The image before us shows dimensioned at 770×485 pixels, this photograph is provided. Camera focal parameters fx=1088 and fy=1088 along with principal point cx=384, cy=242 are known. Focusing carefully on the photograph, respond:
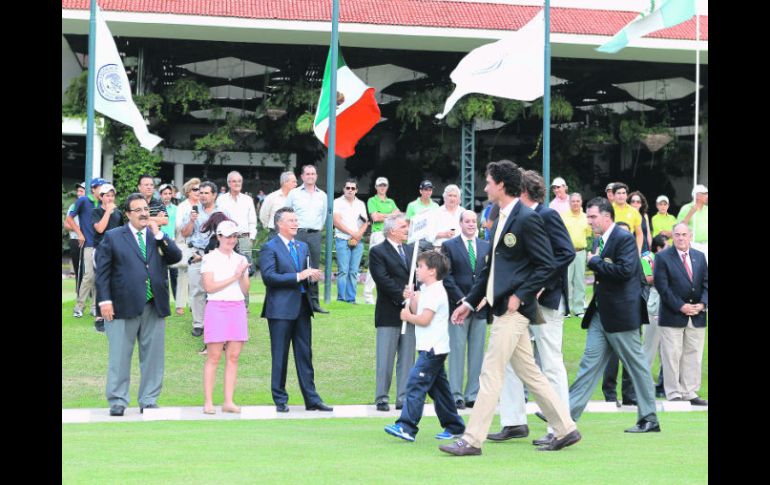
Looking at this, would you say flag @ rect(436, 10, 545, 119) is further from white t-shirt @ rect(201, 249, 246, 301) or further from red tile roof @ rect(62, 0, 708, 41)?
red tile roof @ rect(62, 0, 708, 41)

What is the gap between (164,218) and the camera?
11.9m

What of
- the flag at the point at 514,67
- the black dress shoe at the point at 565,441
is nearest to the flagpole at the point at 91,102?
the flag at the point at 514,67

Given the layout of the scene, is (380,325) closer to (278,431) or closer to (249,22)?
(278,431)

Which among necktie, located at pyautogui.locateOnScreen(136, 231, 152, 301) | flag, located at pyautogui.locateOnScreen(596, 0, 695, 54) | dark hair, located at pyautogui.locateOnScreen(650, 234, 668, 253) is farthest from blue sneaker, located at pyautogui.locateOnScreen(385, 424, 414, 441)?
flag, located at pyautogui.locateOnScreen(596, 0, 695, 54)

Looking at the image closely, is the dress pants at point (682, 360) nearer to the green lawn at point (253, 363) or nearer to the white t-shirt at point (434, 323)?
the green lawn at point (253, 363)

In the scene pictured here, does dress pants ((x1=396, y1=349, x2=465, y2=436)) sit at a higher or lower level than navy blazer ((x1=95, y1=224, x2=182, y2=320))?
lower

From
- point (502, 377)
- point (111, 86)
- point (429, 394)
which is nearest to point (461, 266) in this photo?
point (429, 394)

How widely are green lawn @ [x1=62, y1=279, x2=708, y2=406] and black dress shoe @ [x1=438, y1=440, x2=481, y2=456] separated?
3.97 metres

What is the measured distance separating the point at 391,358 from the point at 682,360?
11.5ft

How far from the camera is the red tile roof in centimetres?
2823

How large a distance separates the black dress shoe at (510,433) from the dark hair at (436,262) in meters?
1.38

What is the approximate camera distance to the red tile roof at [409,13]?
28234 mm

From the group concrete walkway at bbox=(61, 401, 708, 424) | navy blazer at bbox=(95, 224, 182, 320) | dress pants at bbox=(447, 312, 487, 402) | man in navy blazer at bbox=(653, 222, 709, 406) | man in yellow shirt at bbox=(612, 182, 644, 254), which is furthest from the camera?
man in yellow shirt at bbox=(612, 182, 644, 254)

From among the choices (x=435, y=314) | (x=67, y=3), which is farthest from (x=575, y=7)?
(x=435, y=314)
